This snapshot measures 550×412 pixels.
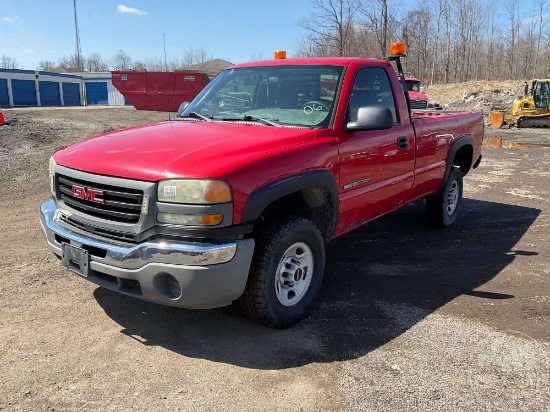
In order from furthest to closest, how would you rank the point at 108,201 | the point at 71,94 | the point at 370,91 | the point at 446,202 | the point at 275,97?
the point at 71,94, the point at 446,202, the point at 370,91, the point at 275,97, the point at 108,201

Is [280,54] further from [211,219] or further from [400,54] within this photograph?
[211,219]

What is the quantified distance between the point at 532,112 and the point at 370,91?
21865 millimetres

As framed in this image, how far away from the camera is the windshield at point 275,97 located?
401 centimetres

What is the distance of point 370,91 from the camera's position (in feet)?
14.7

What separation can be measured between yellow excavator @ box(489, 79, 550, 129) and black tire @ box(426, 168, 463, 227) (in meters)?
19.2

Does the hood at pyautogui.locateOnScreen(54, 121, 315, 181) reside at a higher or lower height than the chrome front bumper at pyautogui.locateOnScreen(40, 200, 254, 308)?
higher

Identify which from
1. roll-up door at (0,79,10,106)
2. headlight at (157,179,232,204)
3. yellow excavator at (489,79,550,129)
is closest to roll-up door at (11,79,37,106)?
roll-up door at (0,79,10,106)

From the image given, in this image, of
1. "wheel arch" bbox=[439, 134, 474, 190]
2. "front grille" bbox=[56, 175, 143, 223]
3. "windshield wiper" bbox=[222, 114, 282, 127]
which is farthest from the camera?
"wheel arch" bbox=[439, 134, 474, 190]

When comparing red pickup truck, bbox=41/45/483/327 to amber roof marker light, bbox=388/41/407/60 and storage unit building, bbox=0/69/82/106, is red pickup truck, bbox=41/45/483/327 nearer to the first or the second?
amber roof marker light, bbox=388/41/407/60

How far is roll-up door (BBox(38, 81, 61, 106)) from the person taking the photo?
47.1 meters

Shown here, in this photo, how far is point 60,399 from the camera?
2738 millimetres

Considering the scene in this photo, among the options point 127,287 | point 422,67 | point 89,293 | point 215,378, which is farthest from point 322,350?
point 422,67

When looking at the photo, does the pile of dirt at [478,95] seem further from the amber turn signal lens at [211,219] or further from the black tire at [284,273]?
the amber turn signal lens at [211,219]

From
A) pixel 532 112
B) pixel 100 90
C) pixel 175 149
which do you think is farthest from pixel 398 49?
pixel 100 90
